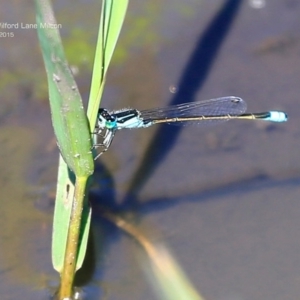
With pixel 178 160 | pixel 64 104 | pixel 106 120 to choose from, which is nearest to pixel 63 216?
pixel 64 104

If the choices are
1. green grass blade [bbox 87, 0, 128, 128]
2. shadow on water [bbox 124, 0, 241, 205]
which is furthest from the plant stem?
shadow on water [bbox 124, 0, 241, 205]

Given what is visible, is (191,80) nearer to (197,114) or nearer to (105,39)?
(197,114)

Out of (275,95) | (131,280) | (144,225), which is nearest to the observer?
(131,280)

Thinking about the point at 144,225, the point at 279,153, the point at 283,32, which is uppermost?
the point at 283,32

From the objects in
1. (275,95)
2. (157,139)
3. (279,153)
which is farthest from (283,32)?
(157,139)

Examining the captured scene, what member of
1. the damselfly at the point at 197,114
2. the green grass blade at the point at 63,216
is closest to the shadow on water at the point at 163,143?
the damselfly at the point at 197,114

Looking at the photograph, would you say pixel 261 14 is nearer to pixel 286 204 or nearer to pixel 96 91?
pixel 286 204
